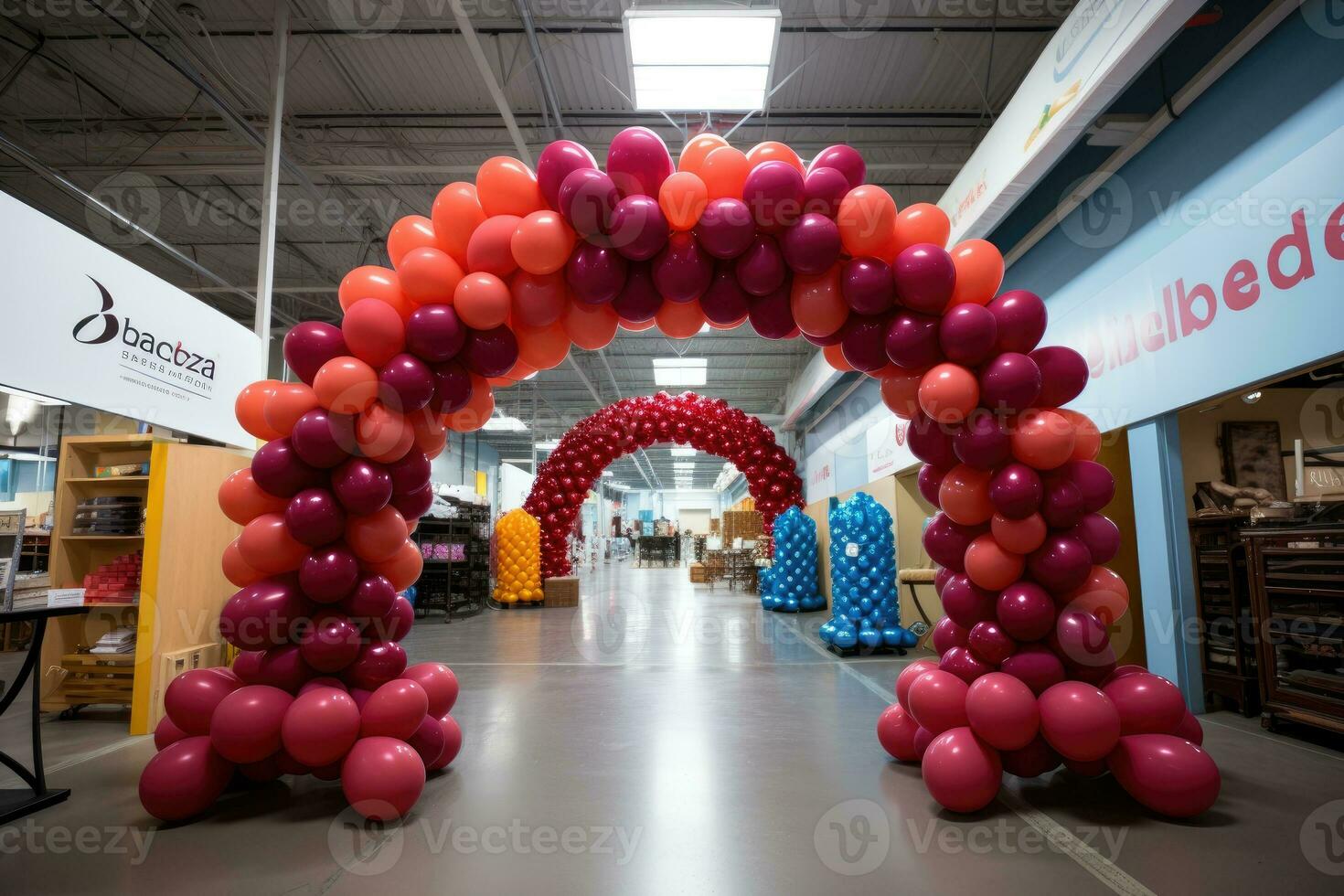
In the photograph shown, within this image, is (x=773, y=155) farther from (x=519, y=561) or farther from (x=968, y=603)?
(x=519, y=561)

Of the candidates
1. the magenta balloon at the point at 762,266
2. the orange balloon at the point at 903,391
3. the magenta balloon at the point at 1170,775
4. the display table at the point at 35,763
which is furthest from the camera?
the orange balloon at the point at 903,391

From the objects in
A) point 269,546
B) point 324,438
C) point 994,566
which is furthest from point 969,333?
point 269,546

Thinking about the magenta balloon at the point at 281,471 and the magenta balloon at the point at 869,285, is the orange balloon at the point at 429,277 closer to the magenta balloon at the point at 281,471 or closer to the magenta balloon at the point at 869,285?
the magenta balloon at the point at 281,471

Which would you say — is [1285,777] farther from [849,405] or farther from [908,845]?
[849,405]

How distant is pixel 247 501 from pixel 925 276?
2988mm

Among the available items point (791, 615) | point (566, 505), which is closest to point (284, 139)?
point (566, 505)

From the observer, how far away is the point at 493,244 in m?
2.79

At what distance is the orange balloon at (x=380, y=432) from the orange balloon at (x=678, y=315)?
4.01ft

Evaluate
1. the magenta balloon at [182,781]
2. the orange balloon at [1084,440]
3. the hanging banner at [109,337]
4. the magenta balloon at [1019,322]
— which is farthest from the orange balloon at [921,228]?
the hanging banner at [109,337]

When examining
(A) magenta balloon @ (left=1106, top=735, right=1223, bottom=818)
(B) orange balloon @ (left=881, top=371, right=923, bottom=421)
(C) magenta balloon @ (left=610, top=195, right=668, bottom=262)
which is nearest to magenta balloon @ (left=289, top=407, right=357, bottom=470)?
(C) magenta balloon @ (left=610, top=195, right=668, bottom=262)

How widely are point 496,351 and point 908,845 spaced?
250 centimetres

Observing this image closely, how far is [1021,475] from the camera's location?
268 cm

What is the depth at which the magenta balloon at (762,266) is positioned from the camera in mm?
2834

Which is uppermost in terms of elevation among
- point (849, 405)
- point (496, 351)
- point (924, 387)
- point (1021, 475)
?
point (849, 405)
